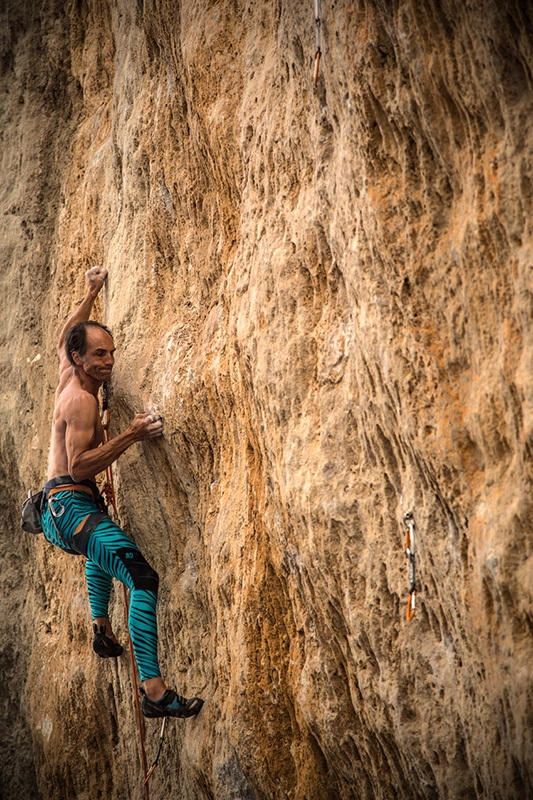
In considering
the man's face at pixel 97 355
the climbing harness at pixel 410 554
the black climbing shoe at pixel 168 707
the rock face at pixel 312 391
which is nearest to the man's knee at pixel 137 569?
the rock face at pixel 312 391

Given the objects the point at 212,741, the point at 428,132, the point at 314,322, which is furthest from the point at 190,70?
the point at 212,741

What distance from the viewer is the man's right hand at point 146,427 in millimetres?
4598

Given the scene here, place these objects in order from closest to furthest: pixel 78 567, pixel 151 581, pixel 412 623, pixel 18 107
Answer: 1. pixel 412 623
2. pixel 151 581
3. pixel 78 567
4. pixel 18 107

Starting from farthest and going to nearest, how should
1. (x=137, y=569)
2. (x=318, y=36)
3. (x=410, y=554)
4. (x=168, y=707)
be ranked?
(x=137, y=569), (x=168, y=707), (x=318, y=36), (x=410, y=554)

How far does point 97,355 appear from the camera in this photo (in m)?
4.80

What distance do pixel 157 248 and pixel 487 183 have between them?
2639mm

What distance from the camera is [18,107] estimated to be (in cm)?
691

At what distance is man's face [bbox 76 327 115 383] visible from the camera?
480cm

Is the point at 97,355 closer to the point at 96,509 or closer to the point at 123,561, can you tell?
the point at 96,509

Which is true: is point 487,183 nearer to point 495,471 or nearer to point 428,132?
point 428,132

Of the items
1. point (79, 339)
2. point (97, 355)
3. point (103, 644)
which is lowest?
point (103, 644)

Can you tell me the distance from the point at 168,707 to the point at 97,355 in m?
1.92

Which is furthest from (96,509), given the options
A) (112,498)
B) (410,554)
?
(410,554)

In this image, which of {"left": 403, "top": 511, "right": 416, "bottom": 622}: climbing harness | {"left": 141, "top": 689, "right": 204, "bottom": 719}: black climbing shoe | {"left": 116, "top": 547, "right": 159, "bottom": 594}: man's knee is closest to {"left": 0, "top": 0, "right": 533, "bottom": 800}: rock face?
{"left": 403, "top": 511, "right": 416, "bottom": 622}: climbing harness
